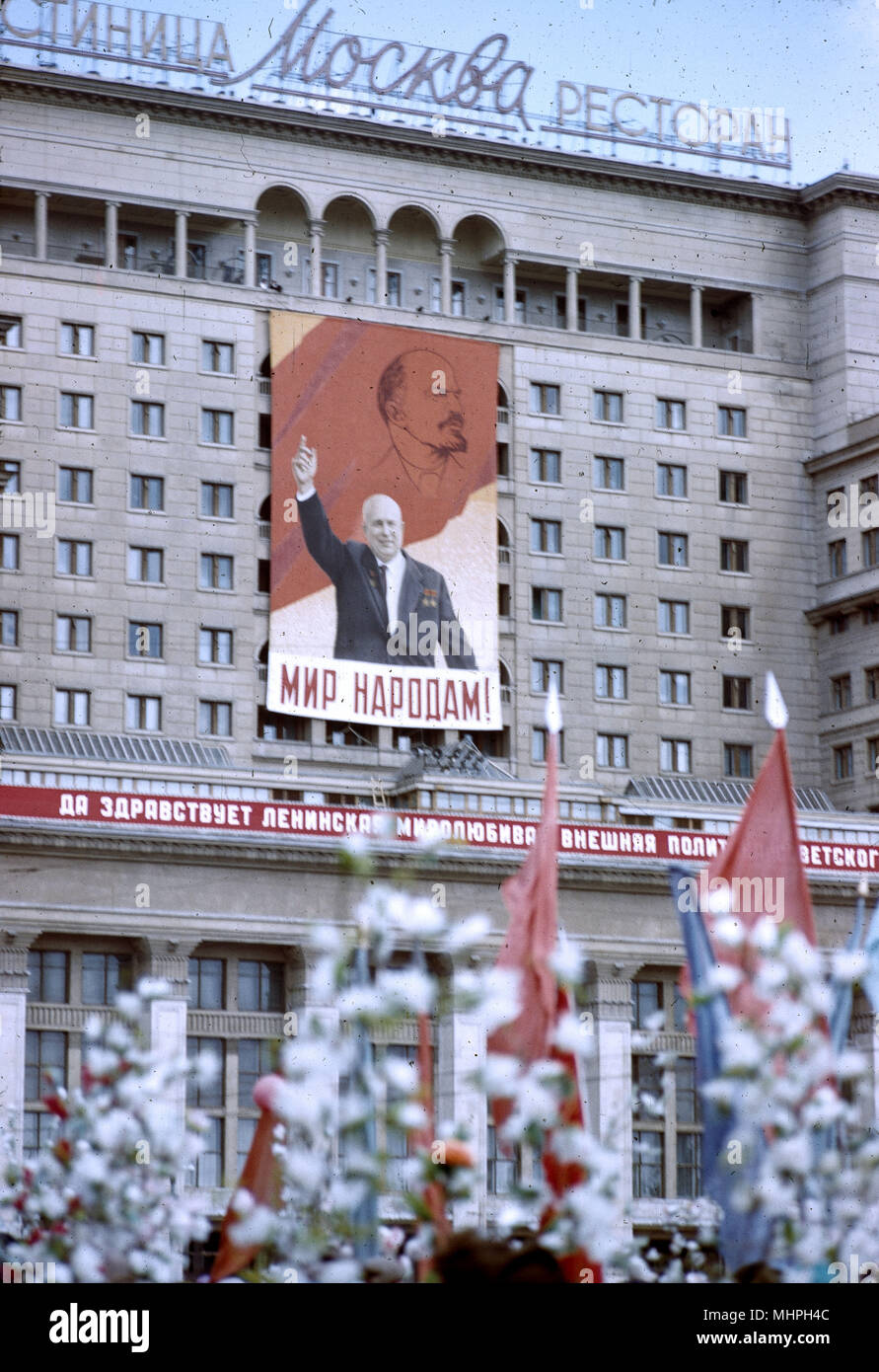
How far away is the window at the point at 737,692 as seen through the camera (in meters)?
83.5

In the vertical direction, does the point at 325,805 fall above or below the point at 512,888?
above

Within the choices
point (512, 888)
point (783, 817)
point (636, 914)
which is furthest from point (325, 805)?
point (783, 817)

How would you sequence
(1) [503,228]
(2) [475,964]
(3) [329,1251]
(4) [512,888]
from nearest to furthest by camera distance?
1. (3) [329,1251]
2. (4) [512,888]
3. (2) [475,964]
4. (1) [503,228]

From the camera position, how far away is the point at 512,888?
37750 millimetres

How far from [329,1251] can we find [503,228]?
63.9 meters

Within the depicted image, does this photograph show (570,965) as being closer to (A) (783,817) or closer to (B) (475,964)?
(A) (783,817)

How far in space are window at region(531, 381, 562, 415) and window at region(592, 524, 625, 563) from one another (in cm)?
395

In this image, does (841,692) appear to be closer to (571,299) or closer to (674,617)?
(674,617)

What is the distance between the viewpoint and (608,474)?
83.6m

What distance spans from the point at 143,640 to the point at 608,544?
51.7 ft

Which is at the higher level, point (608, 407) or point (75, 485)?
point (608, 407)

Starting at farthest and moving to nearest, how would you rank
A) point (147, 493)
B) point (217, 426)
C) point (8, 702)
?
1. point (217, 426)
2. point (147, 493)
3. point (8, 702)

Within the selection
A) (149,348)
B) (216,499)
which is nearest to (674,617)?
(216,499)

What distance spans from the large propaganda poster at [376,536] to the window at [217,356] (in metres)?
1.31
